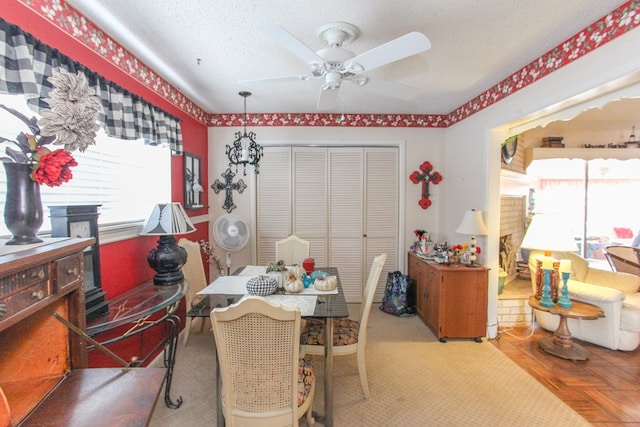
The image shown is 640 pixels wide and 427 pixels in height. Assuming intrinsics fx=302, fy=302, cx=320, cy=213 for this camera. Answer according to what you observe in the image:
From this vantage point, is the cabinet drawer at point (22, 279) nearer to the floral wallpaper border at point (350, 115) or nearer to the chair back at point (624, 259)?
the floral wallpaper border at point (350, 115)

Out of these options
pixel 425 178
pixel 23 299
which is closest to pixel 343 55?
pixel 23 299

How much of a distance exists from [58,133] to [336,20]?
150 cm

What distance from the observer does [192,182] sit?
10.8 ft

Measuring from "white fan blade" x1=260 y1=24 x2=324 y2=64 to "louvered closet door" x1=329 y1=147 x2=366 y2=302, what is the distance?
2.29 m

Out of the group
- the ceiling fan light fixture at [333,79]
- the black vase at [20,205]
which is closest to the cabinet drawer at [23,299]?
the black vase at [20,205]

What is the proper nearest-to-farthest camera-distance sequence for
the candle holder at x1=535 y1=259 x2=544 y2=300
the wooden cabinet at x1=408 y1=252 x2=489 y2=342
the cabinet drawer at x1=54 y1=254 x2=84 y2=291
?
the cabinet drawer at x1=54 y1=254 x2=84 y2=291
the candle holder at x1=535 y1=259 x2=544 y2=300
the wooden cabinet at x1=408 y1=252 x2=489 y2=342

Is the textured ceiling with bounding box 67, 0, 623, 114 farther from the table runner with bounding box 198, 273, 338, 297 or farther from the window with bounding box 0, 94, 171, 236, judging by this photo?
the table runner with bounding box 198, 273, 338, 297

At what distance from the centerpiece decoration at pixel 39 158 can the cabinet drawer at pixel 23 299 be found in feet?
0.86

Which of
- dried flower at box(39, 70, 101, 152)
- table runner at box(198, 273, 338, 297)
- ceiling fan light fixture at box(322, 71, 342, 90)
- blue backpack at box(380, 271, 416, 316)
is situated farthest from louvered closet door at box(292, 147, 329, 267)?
dried flower at box(39, 70, 101, 152)

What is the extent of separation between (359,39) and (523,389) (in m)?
2.74

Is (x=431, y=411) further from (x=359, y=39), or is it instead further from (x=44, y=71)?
(x=44, y=71)

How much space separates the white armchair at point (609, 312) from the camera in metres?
2.68

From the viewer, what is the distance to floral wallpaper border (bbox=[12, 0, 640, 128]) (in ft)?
5.37

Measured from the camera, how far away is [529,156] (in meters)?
3.96
